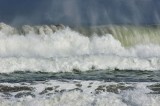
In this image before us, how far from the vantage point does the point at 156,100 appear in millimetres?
17562

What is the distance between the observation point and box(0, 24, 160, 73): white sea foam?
30.9m

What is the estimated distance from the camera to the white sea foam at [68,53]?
30922 mm

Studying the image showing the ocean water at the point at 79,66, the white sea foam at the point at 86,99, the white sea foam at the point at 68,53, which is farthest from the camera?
the white sea foam at the point at 68,53

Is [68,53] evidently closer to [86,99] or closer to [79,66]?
[79,66]

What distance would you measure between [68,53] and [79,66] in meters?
4.78

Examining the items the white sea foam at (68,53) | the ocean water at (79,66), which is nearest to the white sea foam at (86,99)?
the ocean water at (79,66)

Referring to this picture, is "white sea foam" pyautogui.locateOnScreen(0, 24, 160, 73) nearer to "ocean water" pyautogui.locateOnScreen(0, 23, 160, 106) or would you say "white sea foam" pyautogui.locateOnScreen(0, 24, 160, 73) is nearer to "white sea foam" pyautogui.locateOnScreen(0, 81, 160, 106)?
"ocean water" pyautogui.locateOnScreen(0, 23, 160, 106)

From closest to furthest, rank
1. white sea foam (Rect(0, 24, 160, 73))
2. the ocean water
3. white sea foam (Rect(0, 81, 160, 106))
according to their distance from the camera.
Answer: white sea foam (Rect(0, 81, 160, 106))
the ocean water
white sea foam (Rect(0, 24, 160, 73))

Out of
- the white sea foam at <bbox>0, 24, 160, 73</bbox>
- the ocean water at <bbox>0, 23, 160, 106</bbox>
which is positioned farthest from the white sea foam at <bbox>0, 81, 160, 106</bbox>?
the white sea foam at <bbox>0, 24, 160, 73</bbox>

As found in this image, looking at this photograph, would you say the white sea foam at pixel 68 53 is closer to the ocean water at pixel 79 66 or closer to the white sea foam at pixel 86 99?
the ocean water at pixel 79 66

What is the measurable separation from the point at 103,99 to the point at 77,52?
18.3 m

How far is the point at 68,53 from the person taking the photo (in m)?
35.7

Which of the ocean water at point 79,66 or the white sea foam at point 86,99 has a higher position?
the ocean water at point 79,66

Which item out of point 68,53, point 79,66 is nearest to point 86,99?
point 79,66
